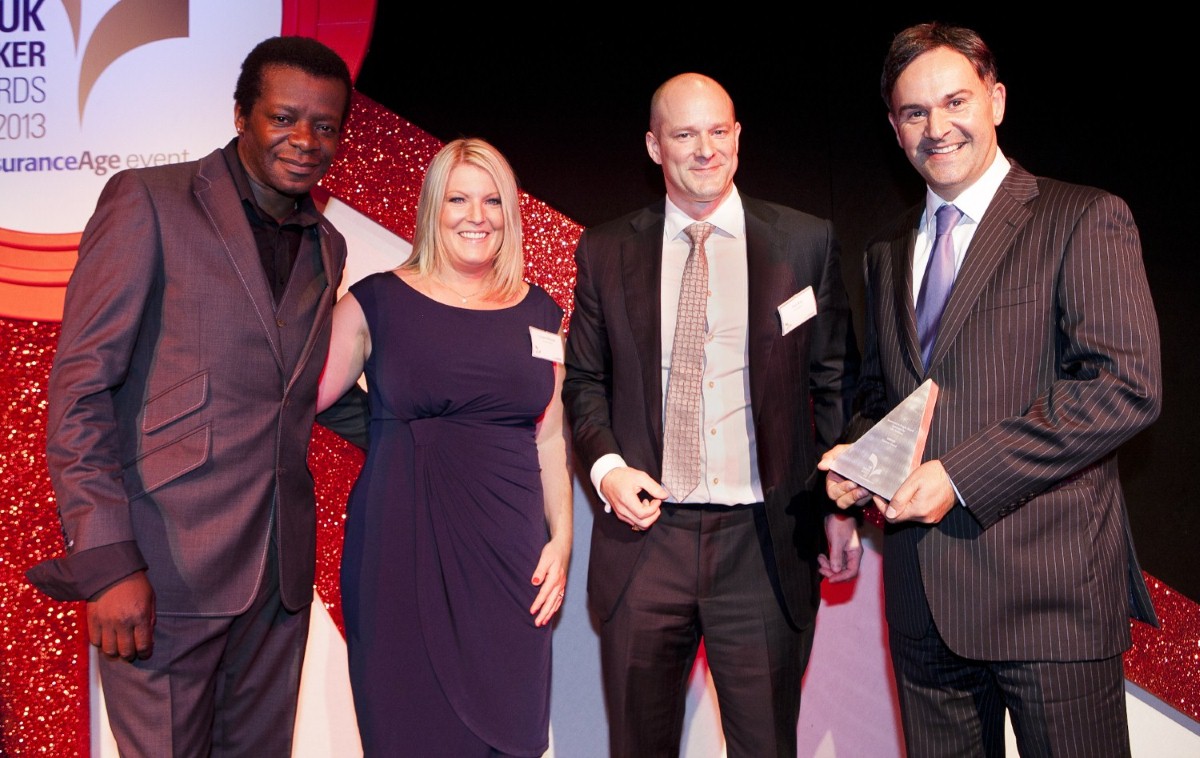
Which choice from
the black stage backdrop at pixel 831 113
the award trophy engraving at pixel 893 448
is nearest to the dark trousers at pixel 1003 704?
the award trophy engraving at pixel 893 448

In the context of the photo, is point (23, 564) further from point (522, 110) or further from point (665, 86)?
point (665, 86)

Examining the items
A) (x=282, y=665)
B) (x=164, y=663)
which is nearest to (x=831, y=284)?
(x=282, y=665)

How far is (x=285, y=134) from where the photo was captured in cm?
201

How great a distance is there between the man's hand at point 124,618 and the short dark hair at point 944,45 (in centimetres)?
185

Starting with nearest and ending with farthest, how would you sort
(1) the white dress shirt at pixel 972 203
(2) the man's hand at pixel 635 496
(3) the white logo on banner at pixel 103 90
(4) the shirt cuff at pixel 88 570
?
(4) the shirt cuff at pixel 88 570, (1) the white dress shirt at pixel 972 203, (2) the man's hand at pixel 635 496, (3) the white logo on banner at pixel 103 90

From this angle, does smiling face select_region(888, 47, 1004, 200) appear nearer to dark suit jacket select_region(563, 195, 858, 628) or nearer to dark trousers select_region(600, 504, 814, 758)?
dark suit jacket select_region(563, 195, 858, 628)

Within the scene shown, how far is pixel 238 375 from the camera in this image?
188cm

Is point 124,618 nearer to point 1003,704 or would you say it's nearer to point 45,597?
point 45,597

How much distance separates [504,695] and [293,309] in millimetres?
1019

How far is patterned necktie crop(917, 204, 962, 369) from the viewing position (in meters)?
1.94

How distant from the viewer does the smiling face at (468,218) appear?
239cm

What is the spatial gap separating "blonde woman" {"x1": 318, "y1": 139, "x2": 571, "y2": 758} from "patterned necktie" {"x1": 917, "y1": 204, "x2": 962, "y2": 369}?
2.99 feet

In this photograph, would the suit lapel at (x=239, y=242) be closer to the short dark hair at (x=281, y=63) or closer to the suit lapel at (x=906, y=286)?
the short dark hair at (x=281, y=63)

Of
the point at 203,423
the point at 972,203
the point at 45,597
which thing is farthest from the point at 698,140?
the point at 45,597
